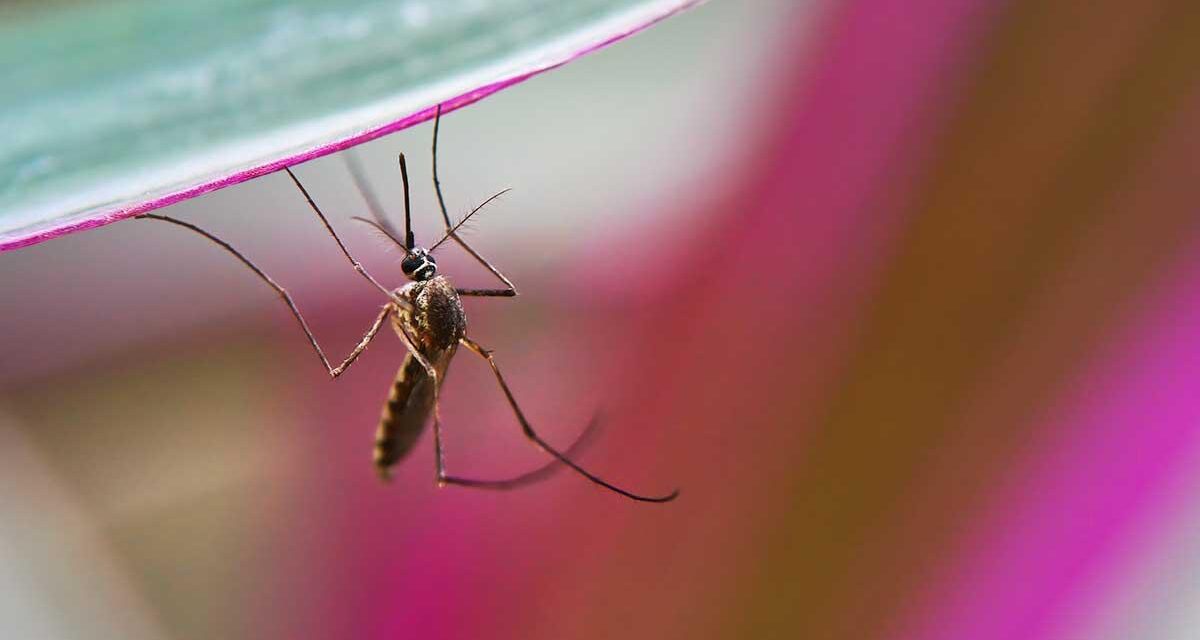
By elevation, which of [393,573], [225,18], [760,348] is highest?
[225,18]

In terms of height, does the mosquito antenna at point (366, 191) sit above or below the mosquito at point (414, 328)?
above

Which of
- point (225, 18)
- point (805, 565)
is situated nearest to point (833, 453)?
point (805, 565)

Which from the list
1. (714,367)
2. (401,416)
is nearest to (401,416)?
(401,416)

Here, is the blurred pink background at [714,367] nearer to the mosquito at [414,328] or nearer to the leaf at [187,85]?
the mosquito at [414,328]

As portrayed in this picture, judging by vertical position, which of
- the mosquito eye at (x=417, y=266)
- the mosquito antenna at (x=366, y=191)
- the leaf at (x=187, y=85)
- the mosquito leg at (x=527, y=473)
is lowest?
the mosquito leg at (x=527, y=473)

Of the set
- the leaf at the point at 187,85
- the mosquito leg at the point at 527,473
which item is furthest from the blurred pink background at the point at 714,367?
the leaf at the point at 187,85

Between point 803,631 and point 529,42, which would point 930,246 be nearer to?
point 803,631
